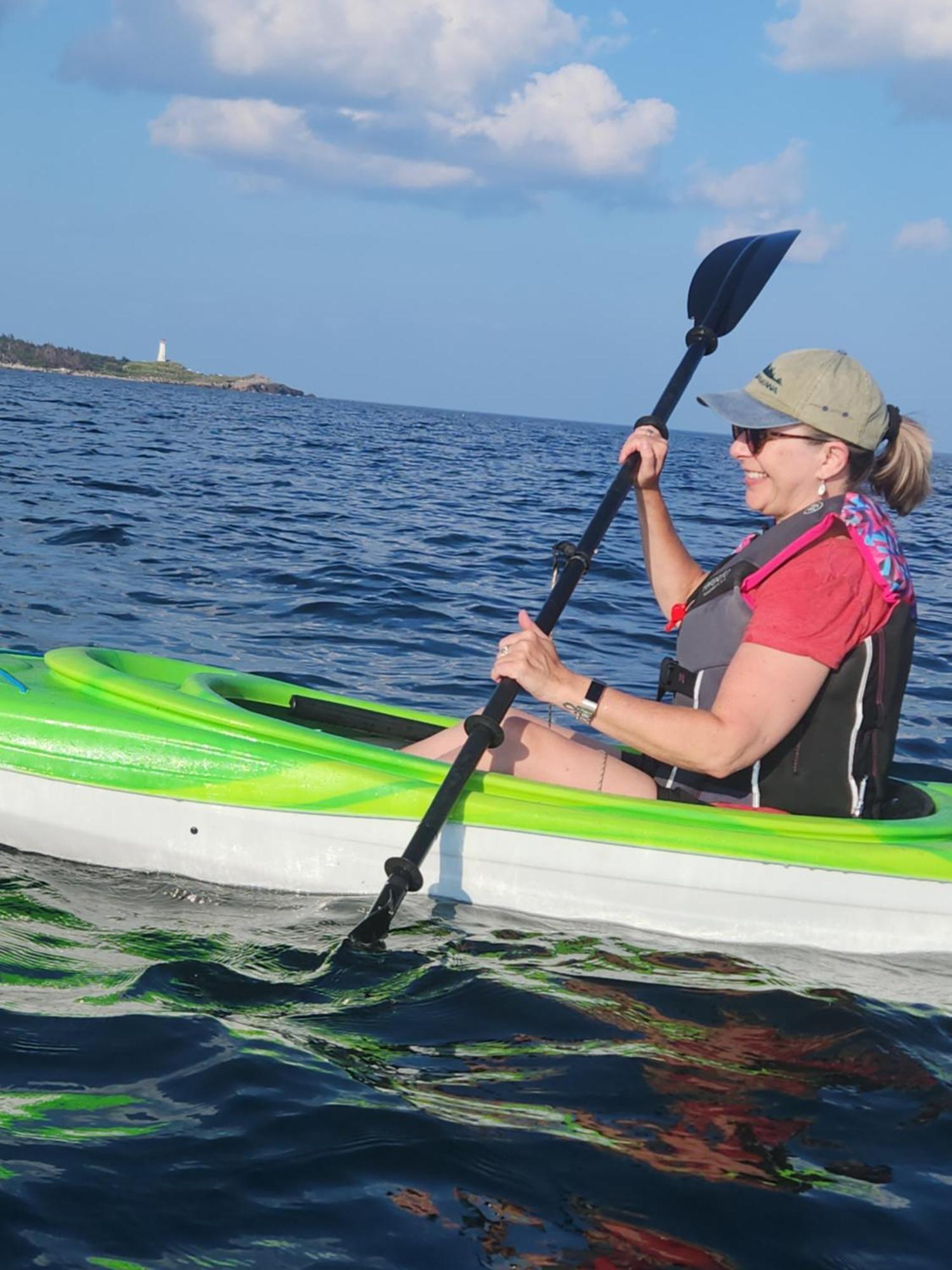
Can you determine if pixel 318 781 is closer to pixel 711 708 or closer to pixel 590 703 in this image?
pixel 590 703

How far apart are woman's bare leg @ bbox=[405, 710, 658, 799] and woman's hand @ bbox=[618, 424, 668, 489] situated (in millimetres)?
795

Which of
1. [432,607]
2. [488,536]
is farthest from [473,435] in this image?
[432,607]

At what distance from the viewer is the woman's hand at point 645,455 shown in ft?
12.9

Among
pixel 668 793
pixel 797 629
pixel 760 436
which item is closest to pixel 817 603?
pixel 797 629

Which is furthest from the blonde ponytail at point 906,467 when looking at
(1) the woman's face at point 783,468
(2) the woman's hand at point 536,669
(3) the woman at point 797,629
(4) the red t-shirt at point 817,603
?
(2) the woman's hand at point 536,669

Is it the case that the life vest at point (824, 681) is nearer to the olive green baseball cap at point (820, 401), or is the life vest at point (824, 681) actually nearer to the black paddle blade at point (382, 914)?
the olive green baseball cap at point (820, 401)

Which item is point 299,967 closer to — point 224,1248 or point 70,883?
point 70,883

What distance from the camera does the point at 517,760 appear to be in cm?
366

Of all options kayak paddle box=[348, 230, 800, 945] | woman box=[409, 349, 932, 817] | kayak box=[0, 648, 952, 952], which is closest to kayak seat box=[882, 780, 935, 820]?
kayak box=[0, 648, 952, 952]

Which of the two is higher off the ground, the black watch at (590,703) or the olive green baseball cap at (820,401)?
the olive green baseball cap at (820,401)

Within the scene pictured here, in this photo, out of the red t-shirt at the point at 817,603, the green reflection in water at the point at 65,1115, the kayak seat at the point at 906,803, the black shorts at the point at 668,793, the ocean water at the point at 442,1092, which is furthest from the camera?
the kayak seat at the point at 906,803

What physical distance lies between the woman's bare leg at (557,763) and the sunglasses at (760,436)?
94cm

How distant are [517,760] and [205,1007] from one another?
118cm

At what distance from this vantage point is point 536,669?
3146mm
